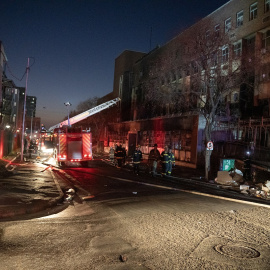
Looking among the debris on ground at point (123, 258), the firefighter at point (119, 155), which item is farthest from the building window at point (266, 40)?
the debris on ground at point (123, 258)

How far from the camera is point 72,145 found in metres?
20.0

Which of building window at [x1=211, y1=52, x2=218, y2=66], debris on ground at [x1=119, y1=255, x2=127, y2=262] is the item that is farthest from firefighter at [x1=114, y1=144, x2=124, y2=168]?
debris on ground at [x1=119, y1=255, x2=127, y2=262]

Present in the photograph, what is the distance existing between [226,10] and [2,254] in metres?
26.8

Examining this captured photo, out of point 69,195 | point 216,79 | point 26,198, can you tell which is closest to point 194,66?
point 216,79

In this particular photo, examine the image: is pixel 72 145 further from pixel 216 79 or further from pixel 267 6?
pixel 267 6

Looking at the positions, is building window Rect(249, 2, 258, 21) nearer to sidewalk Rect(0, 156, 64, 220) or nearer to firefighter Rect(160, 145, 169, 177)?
firefighter Rect(160, 145, 169, 177)

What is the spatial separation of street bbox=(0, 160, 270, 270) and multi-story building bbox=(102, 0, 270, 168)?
35.7 ft

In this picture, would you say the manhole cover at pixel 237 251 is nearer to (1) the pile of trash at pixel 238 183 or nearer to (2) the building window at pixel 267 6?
(1) the pile of trash at pixel 238 183

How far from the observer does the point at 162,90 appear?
67.3ft

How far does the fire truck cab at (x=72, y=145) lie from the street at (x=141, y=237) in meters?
11.3

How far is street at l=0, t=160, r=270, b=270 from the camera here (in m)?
4.32

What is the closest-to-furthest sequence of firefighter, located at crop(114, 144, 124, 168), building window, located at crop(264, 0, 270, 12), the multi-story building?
1. the multi-story building
2. firefighter, located at crop(114, 144, 124, 168)
3. building window, located at crop(264, 0, 270, 12)

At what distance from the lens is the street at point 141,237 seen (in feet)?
14.2

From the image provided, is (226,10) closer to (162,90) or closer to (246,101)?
(246,101)
